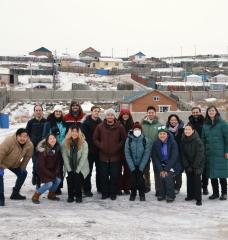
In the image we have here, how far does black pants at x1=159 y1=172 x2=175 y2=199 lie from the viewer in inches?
252

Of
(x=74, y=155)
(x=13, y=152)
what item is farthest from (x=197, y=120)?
(x=13, y=152)

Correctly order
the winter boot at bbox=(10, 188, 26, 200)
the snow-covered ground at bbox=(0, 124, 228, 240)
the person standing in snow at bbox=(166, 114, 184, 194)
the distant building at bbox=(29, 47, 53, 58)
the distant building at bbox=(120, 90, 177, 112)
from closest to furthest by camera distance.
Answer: the snow-covered ground at bbox=(0, 124, 228, 240)
the winter boot at bbox=(10, 188, 26, 200)
the person standing in snow at bbox=(166, 114, 184, 194)
the distant building at bbox=(120, 90, 177, 112)
the distant building at bbox=(29, 47, 53, 58)

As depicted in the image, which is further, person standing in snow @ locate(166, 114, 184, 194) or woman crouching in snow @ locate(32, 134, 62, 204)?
person standing in snow @ locate(166, 114, 184, 194)

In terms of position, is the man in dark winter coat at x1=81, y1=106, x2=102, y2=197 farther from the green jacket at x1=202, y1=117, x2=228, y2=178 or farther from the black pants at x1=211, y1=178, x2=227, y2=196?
the black pants at x1=211, y1=178, x2=227, y2=196

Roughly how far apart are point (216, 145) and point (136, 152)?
1258 millimetres

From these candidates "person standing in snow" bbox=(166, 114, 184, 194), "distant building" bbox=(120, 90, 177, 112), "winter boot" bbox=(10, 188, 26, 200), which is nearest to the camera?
"winter boot" bbox=(10, 188, 26, 200)

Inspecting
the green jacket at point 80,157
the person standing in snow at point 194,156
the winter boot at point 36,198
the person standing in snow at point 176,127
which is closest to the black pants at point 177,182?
the person standing in snow at point 194,156

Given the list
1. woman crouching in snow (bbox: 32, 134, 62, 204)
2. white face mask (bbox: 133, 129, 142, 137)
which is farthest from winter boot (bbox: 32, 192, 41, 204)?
white face mask (bbox: 133, 129, 142, 137)

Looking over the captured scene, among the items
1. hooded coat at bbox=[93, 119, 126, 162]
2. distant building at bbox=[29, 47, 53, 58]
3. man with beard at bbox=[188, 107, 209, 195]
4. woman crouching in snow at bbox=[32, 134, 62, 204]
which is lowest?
woman crouching in snow at bbox=[32, 134, 62, 204]

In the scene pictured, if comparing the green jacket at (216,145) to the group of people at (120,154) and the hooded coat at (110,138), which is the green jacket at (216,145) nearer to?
the group of people at (120,154)

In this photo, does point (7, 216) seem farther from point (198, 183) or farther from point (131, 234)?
point (198, 183)

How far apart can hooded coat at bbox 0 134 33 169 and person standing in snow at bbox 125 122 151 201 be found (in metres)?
1.52

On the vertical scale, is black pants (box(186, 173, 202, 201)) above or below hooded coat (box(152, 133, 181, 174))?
below

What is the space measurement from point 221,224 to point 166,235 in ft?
3.02
